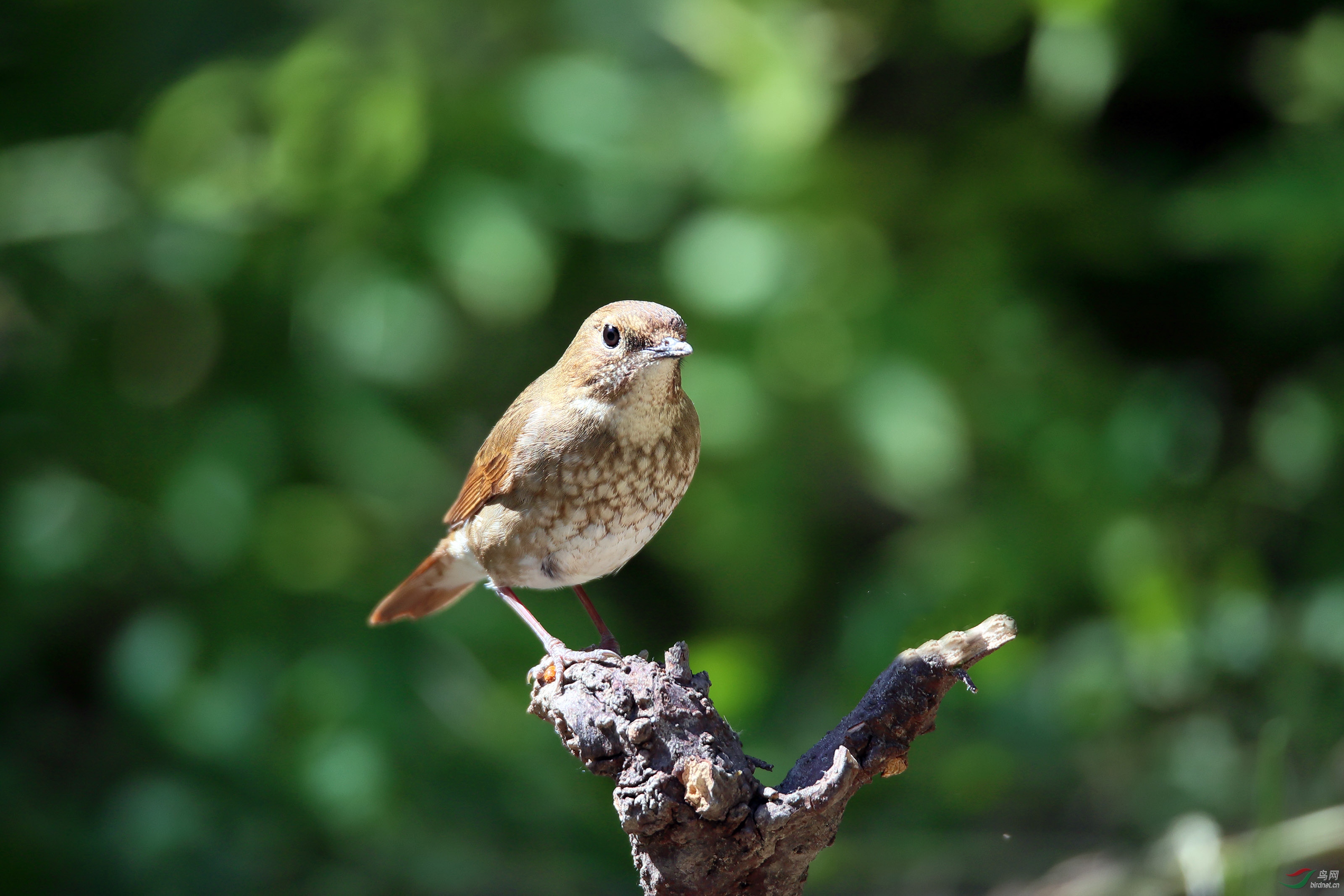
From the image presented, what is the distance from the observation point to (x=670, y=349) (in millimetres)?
2180

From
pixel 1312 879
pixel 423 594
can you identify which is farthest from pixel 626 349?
pixel 1312 879

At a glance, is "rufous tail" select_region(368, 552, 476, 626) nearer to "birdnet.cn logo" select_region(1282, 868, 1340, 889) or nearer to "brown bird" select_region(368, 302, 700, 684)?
"brown bird" select_region(368, 302, 700, 684)

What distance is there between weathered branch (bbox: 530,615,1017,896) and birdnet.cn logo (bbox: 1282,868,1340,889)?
72.4 inches

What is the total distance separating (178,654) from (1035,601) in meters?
3.02

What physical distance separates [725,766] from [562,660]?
1.77ft

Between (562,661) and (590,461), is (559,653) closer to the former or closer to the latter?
(562,661)

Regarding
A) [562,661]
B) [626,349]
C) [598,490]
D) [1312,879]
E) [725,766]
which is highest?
[626,349]

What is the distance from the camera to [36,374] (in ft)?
14.7

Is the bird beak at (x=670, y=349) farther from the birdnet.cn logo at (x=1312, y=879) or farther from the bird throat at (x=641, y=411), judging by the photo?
the birdnet.cn logo at (x=1312, y=879)

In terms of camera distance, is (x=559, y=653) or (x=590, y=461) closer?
(x=559, y=653)

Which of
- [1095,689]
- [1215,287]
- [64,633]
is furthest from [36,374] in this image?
[1215,287]

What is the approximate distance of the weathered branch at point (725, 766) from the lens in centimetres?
186

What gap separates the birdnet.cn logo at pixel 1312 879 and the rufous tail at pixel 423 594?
7.85 ft

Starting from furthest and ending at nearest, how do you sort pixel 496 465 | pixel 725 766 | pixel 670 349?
pixel 496 465 → pixel 670 349 → pixel 725 766
